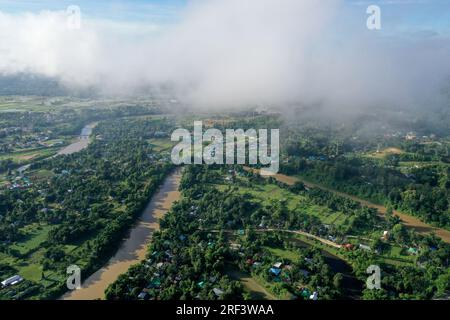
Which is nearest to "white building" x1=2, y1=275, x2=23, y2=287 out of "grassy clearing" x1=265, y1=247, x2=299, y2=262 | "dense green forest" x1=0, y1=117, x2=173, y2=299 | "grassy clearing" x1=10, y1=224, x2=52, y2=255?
"dense green forest" x1=0, y1=117, x2=173, y2=299

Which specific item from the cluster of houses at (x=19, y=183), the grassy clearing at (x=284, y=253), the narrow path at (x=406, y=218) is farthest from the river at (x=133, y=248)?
the cluster of houses at (x=19, y=183)

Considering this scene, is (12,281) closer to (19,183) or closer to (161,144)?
(19,183)

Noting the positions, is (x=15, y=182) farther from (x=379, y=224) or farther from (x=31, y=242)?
(x=379, y=224)

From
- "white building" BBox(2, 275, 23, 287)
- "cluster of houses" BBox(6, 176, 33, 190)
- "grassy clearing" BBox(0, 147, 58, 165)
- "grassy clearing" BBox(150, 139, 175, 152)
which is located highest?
"grassy clearing" BBox(150, 139, 175, 152)

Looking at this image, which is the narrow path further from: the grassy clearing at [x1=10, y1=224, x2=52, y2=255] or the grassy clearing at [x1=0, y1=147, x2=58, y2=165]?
the grassy clearing at [x1=0, y1=147, x2=58, y2=165]

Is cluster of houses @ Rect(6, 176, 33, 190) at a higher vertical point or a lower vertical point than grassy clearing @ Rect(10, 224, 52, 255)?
higher

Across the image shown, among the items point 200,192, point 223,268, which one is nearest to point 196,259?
point 223,268

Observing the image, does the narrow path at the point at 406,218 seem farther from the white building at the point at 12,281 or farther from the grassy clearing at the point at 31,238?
the white building at the point at 12,281

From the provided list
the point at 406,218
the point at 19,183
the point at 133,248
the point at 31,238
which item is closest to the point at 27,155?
the point at 19,183

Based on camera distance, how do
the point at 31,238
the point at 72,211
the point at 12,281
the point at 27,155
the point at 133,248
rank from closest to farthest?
the point at 12,281 → the point at 133,248 → the point at 31,238 → the point at 72,211 → the point at 27,155
